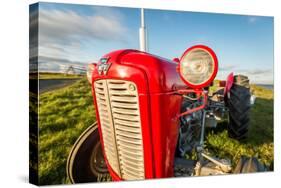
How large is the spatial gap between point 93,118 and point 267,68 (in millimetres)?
2567

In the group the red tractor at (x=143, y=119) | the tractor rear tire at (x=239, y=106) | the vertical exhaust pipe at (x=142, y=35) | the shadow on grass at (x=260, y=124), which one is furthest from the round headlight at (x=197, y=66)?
the shadow on grass at (x=260, y=124)

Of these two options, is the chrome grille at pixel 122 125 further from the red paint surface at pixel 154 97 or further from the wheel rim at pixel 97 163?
the wheel rim at pixel 97 163

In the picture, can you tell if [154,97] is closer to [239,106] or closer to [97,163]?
[97,163]

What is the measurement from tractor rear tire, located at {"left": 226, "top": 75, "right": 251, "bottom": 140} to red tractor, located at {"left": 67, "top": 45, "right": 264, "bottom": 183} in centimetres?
63

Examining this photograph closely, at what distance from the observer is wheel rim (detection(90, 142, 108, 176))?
13.4ft

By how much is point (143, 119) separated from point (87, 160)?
3.52 ft

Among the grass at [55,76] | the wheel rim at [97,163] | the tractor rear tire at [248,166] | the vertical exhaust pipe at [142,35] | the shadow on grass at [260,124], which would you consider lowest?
the tractor rear tire at [248,166]

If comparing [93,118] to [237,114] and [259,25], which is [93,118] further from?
[259,25]

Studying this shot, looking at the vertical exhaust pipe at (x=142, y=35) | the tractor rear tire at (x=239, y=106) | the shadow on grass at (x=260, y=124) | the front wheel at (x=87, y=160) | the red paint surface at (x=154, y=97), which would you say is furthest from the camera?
the shadow on grass at (x=260, y=124)

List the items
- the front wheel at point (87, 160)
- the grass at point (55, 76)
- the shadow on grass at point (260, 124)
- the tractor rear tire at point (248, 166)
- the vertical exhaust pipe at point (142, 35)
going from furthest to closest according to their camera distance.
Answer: the shadow on grass at point (260, 124) → the tractor rear tire at point (248, 166) → the vertical exhaust pipe at point (142, 35) → the front wheel at point (87, 160) → the grass at point (55, 76)

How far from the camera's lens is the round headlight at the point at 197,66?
11.1 ft

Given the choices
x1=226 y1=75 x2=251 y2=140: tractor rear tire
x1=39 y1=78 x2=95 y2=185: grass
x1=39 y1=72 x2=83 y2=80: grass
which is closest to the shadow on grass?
x1=226 y1=75 x2=251 y2=140: tractor rear tire

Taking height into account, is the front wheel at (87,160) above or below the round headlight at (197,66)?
below

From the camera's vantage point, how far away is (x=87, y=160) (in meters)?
4.12
